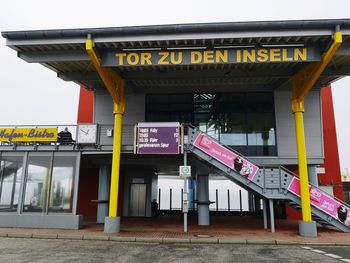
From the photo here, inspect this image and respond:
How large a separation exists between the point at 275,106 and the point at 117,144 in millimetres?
8683

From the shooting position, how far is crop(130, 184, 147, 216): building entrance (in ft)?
66.2

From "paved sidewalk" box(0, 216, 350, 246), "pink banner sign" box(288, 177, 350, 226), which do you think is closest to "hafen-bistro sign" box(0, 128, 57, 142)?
"paved sidewalk" box(0, 216, 350, 246)

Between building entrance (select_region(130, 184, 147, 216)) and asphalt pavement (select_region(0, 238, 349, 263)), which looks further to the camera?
building entrance (select_region(130, 184, 147, 216))

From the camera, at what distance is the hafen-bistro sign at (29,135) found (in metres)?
15.3

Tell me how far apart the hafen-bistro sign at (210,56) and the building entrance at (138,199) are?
9.79m

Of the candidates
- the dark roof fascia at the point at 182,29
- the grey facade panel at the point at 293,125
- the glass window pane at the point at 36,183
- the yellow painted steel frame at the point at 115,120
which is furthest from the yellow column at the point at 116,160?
the grey facade panel at the point at 293,125

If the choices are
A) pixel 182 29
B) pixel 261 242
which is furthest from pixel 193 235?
pixel 182 29

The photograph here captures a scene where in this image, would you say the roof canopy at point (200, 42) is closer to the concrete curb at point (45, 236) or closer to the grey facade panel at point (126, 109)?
the grey facade panel at point (126, 109)

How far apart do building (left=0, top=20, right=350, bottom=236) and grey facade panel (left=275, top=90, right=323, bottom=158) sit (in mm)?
53

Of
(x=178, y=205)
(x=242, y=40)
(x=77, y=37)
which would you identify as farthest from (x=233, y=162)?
(x=178, y=205)

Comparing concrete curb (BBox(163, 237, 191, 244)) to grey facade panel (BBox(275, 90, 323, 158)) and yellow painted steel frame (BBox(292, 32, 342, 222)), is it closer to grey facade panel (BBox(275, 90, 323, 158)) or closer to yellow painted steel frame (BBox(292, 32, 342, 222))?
yellow painted steel frame (BBox(292, 32, 342, 222))

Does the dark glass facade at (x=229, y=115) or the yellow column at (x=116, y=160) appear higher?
the dark glass facade at (x=229, y=115)

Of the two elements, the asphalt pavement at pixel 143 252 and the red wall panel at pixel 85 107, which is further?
the red wall panel at pixel 85 107

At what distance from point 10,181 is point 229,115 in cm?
1148
